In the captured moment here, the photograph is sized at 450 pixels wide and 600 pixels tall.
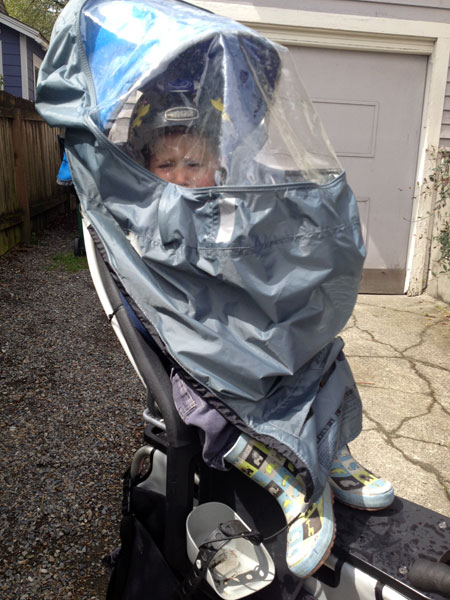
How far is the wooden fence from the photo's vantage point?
5863 mm

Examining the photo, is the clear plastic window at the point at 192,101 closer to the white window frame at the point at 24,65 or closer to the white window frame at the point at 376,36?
the white window frame at the point at 376,36

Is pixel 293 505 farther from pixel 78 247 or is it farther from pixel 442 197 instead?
pixel 78 247

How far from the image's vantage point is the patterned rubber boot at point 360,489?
1.41 metres

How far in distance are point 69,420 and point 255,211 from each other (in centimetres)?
211

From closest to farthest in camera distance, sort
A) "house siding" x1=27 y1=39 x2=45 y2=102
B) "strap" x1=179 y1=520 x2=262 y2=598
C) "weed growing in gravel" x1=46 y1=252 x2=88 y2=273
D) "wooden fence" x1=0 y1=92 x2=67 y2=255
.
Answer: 1. "strap" x1=179 y1=520 x2=262 y2=598
2. "weed growing in gravel" x1=46 y1=252 x2=88 y2=273
3. "wooden fence" x1=0 y1=92 x2=67 y2=255
4. "house siding" x1=27 y1=39 x2=45 y2=102

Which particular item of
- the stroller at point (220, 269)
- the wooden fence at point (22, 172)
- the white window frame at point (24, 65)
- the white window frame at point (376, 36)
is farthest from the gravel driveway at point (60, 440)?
the white window frame at point (24, 65)

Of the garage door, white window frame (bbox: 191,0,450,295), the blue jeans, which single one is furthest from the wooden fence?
the blue jeans

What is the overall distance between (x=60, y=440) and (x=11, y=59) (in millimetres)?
11524

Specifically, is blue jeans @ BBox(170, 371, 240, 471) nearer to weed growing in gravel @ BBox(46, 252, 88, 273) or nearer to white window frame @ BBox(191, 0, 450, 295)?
white window frame @ BBox(191, 0, 450, 295)

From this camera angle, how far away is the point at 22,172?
6.38m

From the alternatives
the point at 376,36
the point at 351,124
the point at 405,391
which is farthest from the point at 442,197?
the point at 405,391

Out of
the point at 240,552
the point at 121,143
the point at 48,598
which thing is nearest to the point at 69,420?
the point at 48,598

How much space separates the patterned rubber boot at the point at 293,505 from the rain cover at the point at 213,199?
3.8 inches

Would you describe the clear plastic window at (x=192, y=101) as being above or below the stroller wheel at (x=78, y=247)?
above
